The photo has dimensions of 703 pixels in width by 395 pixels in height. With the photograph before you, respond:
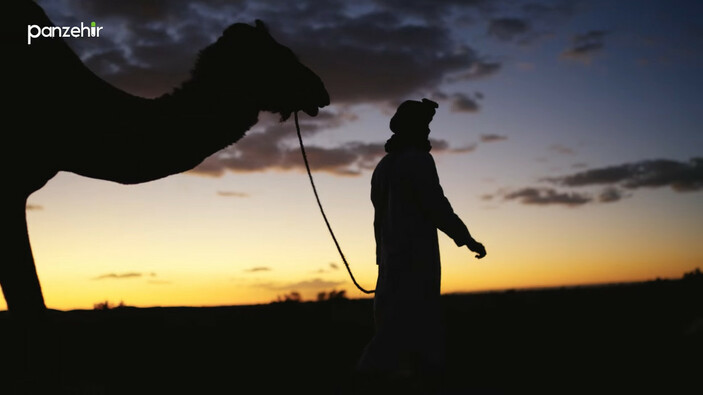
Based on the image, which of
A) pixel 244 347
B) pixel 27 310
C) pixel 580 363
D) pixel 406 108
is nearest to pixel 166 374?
pixel 244 347

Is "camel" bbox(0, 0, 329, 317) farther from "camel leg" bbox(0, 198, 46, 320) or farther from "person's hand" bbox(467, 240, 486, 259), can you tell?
"person's hand" bbox(467, 240, 486, 259)

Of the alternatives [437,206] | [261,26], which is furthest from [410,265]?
[261,26]

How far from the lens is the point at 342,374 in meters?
10.0

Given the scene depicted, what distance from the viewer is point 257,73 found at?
26.6 ft

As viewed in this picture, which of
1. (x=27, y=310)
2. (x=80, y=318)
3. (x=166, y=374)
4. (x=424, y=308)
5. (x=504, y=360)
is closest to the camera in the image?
(x=27, y=310)

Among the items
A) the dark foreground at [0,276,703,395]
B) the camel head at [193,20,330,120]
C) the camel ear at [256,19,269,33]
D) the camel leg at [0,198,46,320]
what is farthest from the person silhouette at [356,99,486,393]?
the camel leg at [0,198,46,320]

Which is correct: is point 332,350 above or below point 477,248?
below

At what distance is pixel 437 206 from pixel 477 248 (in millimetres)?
523

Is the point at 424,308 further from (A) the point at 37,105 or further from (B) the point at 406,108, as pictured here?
(A) the point at 37,105

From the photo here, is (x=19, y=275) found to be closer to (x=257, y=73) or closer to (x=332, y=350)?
(x=257, y=73)

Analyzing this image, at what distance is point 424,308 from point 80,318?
7517mm

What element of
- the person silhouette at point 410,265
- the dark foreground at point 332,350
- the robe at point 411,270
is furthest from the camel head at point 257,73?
the dark foreground at point 332,350

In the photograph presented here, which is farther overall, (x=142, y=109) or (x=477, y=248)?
(x=142, y=109)

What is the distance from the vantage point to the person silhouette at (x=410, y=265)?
750 cm
